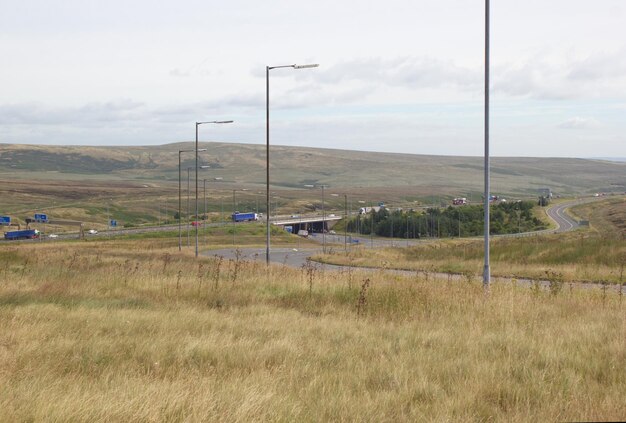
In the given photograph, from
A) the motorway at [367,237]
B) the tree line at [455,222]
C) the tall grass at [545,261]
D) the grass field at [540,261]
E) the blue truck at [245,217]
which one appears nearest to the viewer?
the grass field at [540,261]

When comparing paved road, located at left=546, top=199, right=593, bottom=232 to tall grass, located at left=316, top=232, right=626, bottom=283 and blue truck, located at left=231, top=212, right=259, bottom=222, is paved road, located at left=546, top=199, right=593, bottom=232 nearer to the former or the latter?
tall grass, located at left=316, top=232, right=626, bottom=283

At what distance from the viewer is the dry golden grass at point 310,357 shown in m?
6.40

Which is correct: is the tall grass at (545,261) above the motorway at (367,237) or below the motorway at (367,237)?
above

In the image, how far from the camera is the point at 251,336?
33.4 ft

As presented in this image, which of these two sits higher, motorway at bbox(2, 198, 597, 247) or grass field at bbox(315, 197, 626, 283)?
grass field at bbox(315, 197, 626, 283)

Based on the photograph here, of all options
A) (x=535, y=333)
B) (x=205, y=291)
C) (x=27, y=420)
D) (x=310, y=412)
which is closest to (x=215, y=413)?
(x=310, y=412)

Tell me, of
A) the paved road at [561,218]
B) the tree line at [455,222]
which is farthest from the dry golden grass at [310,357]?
the tree line at [455,222]

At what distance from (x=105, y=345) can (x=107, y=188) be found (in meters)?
199

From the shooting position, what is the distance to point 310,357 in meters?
8.88

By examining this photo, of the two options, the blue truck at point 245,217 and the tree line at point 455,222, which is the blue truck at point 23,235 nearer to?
the blue truck at point 245,217

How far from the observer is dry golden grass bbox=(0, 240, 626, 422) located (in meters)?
6.40

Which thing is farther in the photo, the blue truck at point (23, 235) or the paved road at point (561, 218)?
the paved road at point (561, 218)

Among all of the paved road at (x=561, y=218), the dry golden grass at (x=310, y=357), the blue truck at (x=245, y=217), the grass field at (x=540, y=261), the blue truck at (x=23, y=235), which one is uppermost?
the dry golden grass at (x=310, y=357)

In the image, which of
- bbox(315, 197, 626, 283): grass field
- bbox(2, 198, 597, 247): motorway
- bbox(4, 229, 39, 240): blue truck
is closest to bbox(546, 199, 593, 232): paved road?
bbox(2, 198, 597, 247): motorway
